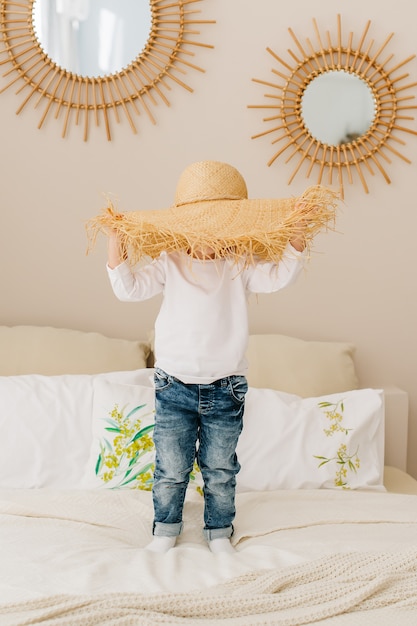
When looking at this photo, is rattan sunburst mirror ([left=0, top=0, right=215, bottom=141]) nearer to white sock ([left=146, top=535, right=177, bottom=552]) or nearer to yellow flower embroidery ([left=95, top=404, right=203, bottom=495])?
yellow flower embroidery ([left=95, top=404, right=203, bottom=495])

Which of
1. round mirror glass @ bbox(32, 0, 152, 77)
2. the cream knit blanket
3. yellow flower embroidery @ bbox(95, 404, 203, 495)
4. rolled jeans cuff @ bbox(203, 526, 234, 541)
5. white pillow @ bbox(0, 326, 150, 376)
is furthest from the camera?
round mirror glass @ bbox(32, 0, 152, 77)

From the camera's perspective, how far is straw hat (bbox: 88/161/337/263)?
1406mm

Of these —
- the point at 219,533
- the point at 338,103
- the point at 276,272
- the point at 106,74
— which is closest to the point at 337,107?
the point at 338,103

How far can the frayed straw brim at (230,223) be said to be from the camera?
1404 millimetres

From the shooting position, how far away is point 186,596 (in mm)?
1088

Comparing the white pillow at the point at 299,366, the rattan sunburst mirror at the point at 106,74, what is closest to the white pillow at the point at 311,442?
the white pillow at the point at 299,366

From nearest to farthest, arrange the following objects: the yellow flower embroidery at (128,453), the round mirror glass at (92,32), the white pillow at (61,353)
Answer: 1. the yellow flower embroidery at (128,453)
2. the white pillow at (61,353)
3. the round mirror glass at (92,32)

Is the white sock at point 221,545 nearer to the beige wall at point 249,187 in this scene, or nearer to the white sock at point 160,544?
the white sock at point 160,544

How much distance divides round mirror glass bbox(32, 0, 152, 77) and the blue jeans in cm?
118

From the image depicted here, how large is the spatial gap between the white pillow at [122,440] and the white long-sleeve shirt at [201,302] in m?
0.29

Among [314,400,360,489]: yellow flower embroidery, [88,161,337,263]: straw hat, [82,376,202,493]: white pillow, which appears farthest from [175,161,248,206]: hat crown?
[314,400,360,489]: yellow flower embroidery

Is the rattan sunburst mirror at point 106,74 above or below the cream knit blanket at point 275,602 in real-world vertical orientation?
above

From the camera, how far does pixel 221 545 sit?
147 cm

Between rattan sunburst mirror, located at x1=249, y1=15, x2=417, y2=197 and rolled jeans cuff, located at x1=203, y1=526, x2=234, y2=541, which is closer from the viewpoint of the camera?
rolled jeans cuff, located at x1=203, y1=526, x2=234, y2=541
